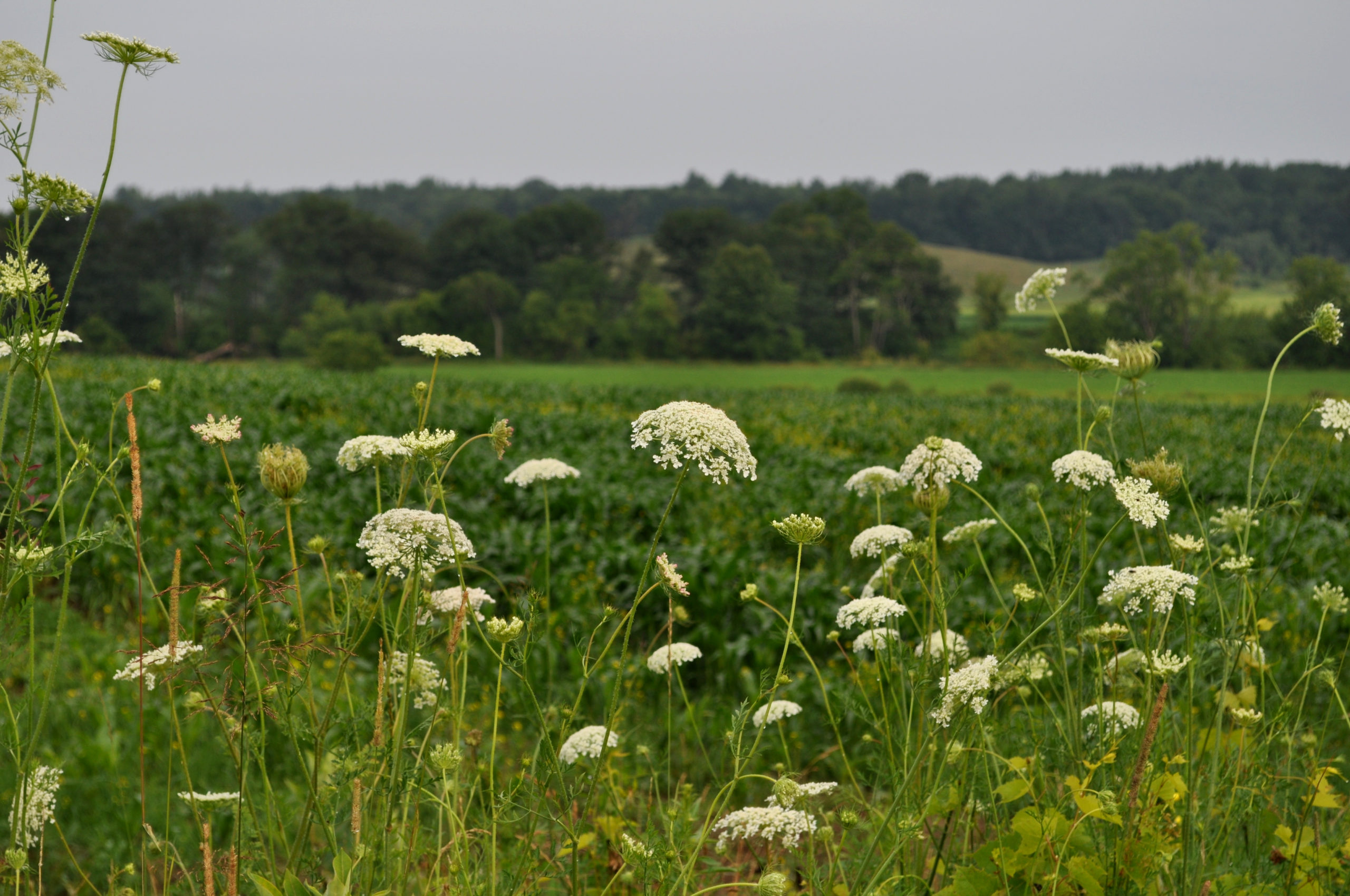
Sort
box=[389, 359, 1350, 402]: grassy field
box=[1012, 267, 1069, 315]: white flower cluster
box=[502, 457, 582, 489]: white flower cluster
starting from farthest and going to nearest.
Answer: box=[389, 359, 1350, 402]: grassy field, box=[1012, 267, 1069, 315]: white flower cluster, box=[502, 457, 582, 489]: white flower cluster

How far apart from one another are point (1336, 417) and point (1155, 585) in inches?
34.1

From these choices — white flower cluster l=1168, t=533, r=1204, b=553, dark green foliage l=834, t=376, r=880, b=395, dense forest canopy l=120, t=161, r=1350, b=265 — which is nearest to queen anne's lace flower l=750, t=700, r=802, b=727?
white flower cluster l=1168, t=533, r=1204, b=553

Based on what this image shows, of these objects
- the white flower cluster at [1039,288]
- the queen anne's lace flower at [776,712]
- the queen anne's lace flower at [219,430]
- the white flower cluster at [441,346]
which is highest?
the white flower cluster at [1039,288]

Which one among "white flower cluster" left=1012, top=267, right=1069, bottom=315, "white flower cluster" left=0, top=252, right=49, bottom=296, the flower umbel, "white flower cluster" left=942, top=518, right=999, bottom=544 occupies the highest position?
"white flower cluster" left=1012, top=267, right=1069, bottom=315

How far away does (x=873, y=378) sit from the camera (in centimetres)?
5684

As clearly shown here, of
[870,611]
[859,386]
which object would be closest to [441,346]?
[870,611]

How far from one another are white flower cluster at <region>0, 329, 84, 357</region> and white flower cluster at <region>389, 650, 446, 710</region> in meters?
0.86

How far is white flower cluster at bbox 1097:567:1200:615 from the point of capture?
1763mm

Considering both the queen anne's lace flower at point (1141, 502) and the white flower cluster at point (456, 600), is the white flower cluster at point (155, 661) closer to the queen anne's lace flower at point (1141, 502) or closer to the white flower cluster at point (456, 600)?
the white flower cluster at point (456, 600)

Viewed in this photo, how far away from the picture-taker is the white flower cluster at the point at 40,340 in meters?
1.54

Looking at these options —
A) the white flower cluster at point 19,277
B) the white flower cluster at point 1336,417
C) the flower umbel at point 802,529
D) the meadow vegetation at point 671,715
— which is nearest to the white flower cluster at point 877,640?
the meadow vegetation at point 671,715

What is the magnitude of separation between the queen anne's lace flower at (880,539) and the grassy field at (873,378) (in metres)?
31.9

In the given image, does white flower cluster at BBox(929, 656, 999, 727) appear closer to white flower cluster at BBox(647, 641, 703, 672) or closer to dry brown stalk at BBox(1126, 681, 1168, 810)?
dry brown stalk at BBox(1126, 681, 1168, 810)

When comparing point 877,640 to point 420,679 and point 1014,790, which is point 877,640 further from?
point 420,679
